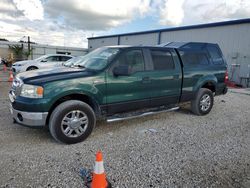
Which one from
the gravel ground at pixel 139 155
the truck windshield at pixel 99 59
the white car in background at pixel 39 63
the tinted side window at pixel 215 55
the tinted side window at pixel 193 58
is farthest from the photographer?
the white car in background at pixel 39 63

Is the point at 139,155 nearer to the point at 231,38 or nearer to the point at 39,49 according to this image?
the point at 231,38

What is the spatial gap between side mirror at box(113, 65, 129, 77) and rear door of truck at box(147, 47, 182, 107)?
74 cm

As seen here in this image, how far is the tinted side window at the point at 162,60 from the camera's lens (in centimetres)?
434

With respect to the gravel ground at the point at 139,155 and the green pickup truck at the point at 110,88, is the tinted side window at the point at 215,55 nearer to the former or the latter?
the green pickup truck at the point at 110,88

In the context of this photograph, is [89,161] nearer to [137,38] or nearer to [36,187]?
[36,187]

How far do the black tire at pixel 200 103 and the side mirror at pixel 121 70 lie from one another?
258 cm

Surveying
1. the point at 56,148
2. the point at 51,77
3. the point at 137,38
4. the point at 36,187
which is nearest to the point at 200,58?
the point at 51,77

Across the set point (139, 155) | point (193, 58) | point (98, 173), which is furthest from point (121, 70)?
point (193, 58)

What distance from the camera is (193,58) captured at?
512 cm

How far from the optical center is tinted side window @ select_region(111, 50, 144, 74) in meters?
3.85

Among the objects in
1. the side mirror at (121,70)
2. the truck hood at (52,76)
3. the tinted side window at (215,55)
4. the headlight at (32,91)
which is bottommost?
the headlight at (32,91)

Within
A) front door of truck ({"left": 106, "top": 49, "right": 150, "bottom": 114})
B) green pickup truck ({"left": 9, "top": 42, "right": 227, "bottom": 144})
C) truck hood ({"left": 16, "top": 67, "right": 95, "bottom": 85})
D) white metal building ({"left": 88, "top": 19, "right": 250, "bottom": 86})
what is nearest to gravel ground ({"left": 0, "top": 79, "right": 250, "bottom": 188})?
green pickup truck ({"left": 9, "top": 42, "right": 227, "bottom": 144})

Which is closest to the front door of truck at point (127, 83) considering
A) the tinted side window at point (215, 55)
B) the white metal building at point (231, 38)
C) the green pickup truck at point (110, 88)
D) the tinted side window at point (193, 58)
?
the green pickup truck at point (110, 88)

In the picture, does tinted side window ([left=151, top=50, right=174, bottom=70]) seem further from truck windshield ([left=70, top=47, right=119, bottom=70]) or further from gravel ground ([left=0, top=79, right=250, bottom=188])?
Answer: gravel ground ([left=0, top=79, right=250, bottom=188])
